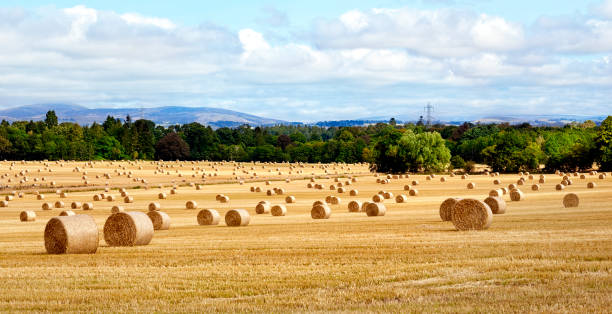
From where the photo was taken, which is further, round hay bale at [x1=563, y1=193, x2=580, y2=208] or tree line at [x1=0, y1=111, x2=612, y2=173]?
tree line at [x1=0, y1=111, x2=612, y2=173]

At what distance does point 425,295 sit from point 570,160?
103m

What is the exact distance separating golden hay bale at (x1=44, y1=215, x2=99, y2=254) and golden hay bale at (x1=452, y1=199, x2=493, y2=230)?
12986 mm

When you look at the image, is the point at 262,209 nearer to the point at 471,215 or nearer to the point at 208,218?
the point at 208,218

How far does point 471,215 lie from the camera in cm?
2855

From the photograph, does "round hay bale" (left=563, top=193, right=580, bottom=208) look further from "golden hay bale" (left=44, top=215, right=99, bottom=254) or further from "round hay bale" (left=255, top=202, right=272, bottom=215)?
"golden hay bale" (left=44, top=215, right=99, bottom=254)

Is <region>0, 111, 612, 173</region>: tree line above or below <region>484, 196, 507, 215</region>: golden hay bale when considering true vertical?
above

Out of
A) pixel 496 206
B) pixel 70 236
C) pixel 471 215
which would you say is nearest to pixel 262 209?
pixel 496 206

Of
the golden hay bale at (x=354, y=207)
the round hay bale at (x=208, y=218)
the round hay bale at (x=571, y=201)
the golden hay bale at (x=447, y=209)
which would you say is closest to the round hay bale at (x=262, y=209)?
the golden hay bale at (x=354, y=207)

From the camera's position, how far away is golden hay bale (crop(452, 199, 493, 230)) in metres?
28.4

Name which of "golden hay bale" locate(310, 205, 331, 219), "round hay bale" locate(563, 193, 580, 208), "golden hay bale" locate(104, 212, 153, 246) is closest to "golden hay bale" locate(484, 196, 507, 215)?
"round hay bale" locate(563, 193, 580, 208)

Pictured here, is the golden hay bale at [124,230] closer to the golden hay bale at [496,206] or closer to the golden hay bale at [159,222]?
the golden hay bale at [159,222]

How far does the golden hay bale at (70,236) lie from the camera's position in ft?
73.3

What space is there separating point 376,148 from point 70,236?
98.1 metres

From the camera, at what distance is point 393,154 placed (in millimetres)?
115000
